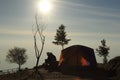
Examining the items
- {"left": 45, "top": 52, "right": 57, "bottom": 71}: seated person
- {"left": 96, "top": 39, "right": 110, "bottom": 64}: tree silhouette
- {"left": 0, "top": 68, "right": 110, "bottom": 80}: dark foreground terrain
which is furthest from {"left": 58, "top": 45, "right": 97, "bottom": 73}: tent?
{"left": 96, "top": 39, "right": 110, "bottom": 64}: tree silhouette

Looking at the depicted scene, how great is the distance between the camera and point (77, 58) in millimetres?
40844

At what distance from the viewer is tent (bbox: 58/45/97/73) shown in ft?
134

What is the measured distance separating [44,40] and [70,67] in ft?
24.6

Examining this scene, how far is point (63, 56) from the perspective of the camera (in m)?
42.7

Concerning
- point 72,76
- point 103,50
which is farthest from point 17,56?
point 72,76

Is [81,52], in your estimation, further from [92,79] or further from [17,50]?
[17,50]

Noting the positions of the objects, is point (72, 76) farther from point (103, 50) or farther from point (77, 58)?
point (103, 50)

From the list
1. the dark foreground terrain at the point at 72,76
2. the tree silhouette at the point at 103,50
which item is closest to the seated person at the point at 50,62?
the dark foreground terrain at the point at 72,76

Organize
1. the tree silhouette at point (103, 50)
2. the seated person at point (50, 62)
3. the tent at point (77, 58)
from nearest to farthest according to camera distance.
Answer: the tent at point (77, 58)
the seated person at point (50, 62)
the tree silhouette at point (103, 50)

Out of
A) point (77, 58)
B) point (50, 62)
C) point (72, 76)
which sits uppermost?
point (77, 58)

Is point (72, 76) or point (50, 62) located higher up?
point (50, 62)

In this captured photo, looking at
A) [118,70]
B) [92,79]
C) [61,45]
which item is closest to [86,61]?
[118,70]

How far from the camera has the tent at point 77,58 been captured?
40.7 metres

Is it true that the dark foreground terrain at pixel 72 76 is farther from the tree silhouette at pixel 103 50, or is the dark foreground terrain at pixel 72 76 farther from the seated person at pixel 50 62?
the tree silhouette at pixel 103 50
